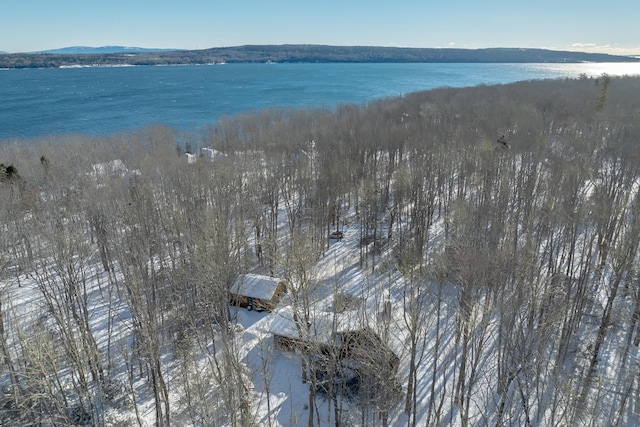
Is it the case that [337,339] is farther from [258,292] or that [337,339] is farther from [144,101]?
[144,101]

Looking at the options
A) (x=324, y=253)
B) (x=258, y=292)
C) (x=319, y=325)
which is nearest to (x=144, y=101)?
(x=324, y=253)

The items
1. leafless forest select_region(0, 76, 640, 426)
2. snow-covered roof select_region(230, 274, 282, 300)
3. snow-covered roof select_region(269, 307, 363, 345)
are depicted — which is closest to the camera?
leafless forest select_region(0, 76, 640, 426)

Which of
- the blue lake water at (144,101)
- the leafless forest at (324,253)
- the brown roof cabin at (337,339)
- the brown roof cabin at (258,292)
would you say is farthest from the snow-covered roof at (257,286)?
the blue lake water at (144,101)

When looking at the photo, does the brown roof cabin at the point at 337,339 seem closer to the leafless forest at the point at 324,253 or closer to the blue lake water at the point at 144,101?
the leafless forest at the point at 324,253

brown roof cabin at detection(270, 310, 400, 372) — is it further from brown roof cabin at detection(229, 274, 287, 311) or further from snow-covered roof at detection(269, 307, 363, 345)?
brown roof cabin at detection(229, 274, 287, 311)

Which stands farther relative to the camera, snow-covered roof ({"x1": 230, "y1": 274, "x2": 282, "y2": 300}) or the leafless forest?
snow-covered roof ({"x1": 230, "y1": 274, "x2": 282, "y2": 300})

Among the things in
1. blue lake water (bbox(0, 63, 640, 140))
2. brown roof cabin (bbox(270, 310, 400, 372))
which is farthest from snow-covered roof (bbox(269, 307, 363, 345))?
blue lake water (bbox(0, 63, 640, 140))

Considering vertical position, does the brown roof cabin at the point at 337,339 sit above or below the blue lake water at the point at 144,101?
below
